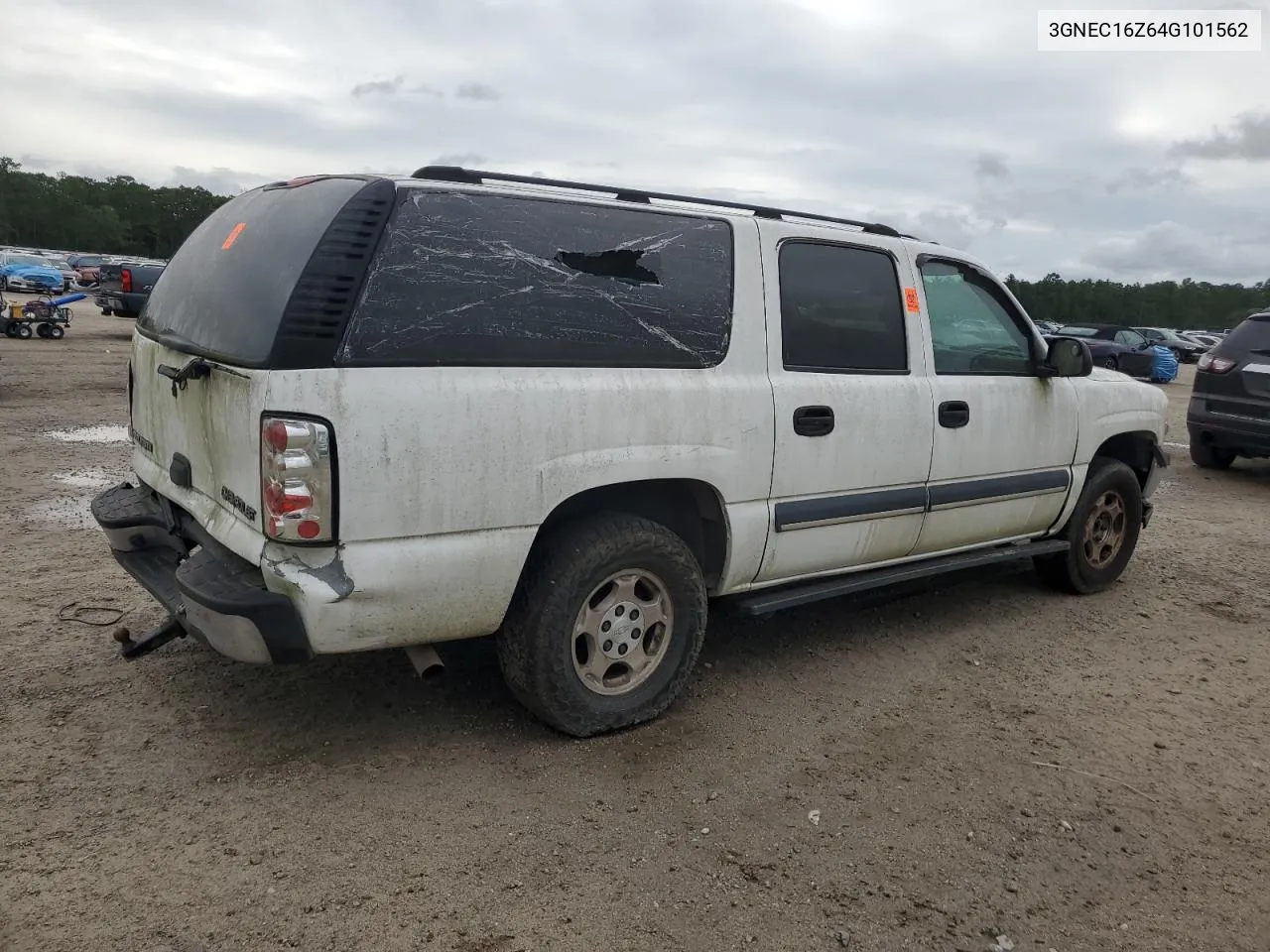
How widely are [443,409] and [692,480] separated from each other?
1.04 metres

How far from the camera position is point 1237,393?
9.21 m

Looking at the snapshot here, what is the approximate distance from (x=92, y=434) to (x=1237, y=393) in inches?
418

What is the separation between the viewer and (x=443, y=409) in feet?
9.37

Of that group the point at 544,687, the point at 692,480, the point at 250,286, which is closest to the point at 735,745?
the point at 544,687

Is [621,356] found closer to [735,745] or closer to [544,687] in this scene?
[544,687]

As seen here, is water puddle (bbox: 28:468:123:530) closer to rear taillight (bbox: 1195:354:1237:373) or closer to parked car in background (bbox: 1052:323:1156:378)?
rear taillight (bbox: 1195:354:1237:373)

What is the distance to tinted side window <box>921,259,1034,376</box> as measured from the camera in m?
4.33

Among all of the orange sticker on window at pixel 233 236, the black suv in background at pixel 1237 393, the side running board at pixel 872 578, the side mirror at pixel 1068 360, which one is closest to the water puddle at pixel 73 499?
the orange sticker on window at pixel 233 236

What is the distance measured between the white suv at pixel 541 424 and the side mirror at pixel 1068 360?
14.3 inches

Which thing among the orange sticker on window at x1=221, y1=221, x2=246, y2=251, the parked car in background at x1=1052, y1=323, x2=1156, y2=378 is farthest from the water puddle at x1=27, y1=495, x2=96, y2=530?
the parked car in background at x1=1052, y1=323, x2=1156, y2=378

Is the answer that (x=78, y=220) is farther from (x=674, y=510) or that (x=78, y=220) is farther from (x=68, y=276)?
(x=674, y=510)

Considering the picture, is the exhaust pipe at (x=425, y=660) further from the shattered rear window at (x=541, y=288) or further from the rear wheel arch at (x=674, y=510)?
the shattered rear window at (x=541, y=288)

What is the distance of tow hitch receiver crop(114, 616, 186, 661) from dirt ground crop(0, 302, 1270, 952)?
147 millimetres

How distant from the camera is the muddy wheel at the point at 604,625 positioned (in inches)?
126
